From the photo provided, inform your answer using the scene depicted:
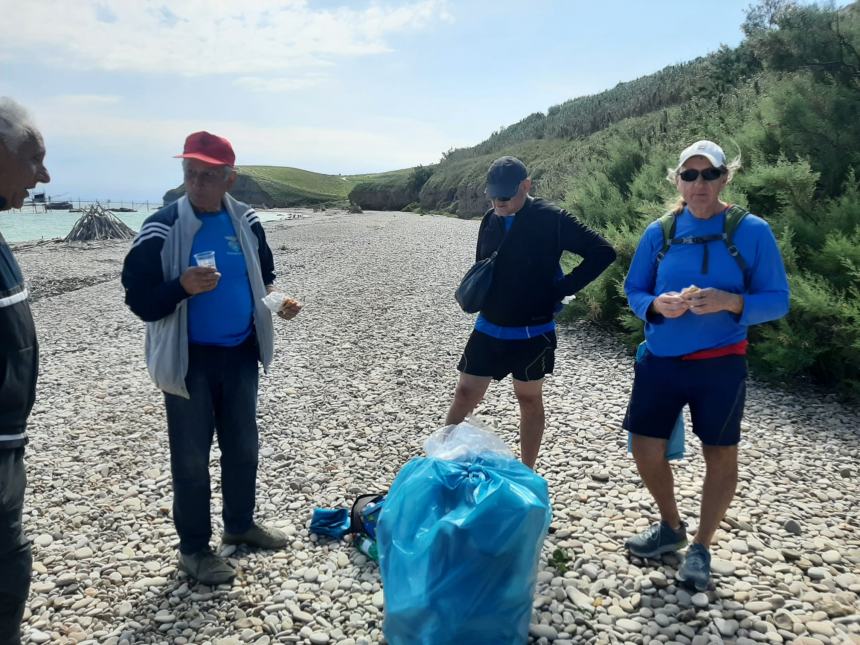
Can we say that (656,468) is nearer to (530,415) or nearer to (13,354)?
(530,415)

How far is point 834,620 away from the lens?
2895 millimetres

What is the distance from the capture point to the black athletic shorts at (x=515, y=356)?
12.2 feet

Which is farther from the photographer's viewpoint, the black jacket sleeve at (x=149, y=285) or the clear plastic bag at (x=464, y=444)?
the black jacket sleeve at (x=149, y=285)

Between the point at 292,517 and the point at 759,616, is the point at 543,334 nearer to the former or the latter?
the point at 759,616

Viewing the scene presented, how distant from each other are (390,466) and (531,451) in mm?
1303

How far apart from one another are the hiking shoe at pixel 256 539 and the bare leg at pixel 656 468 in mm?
2106

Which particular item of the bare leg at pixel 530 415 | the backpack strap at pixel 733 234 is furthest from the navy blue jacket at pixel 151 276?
the backpack strap at pixel 733 234

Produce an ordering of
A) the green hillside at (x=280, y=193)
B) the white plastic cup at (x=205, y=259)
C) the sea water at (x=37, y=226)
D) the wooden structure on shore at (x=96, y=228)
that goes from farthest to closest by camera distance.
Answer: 1. the green hillside at (x=280, y=193)
2. the sea water at (x=37, y=226)
3. the wooden structure on shore at (x=96, y=228)
4. the white plastic cup at (x=205, y=259)

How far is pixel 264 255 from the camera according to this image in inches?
142

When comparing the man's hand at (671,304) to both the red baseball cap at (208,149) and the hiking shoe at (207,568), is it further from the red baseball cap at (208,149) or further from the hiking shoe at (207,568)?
the hiking shoe at (207,568)

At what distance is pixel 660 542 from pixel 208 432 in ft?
8.21

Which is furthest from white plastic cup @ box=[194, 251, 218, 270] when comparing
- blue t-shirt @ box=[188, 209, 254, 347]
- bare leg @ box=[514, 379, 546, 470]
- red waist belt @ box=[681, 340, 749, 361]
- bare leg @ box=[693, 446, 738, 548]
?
bare leg @ box=[693, 446, 738, 548]

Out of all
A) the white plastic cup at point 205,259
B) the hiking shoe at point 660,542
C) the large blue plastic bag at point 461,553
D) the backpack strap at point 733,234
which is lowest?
the hiking shoe at point 660,542

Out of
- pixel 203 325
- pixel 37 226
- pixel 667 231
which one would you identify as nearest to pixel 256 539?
pixel 203 325
